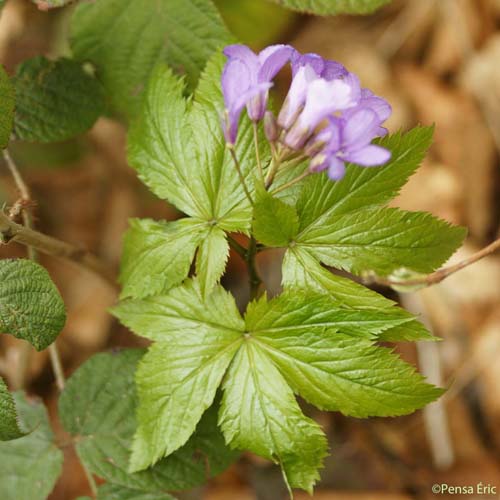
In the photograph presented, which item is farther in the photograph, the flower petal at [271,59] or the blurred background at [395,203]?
the blurred background at [395,203]

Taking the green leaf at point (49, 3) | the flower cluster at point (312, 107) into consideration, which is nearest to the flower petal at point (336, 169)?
the flower cluster at point (312, 107)

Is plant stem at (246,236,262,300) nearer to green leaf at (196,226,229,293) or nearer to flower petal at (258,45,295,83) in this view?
green leaf at (196,226,229,293)

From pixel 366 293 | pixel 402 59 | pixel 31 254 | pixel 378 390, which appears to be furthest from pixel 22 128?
pixel 402 59

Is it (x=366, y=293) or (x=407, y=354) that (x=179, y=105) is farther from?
(x=407, y=354)

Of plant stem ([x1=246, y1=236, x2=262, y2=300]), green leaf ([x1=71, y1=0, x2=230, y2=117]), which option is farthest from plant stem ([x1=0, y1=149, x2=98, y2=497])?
plant stem ([x1=246, y1=236, x2=262, y2=300])

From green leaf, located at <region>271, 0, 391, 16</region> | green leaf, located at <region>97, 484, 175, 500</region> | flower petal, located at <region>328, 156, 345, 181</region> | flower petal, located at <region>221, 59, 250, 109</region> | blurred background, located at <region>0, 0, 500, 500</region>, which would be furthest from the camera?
blurred background, located at <region>0, 0, 500, 500</region>

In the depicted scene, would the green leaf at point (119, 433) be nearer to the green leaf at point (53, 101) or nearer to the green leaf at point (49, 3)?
the green leaf at point (53, 101)

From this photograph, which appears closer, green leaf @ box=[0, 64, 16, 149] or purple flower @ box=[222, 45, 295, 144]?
purple flower @ box=[222, 45, 295, 144]

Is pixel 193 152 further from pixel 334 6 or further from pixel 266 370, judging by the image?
pixel 334 6
